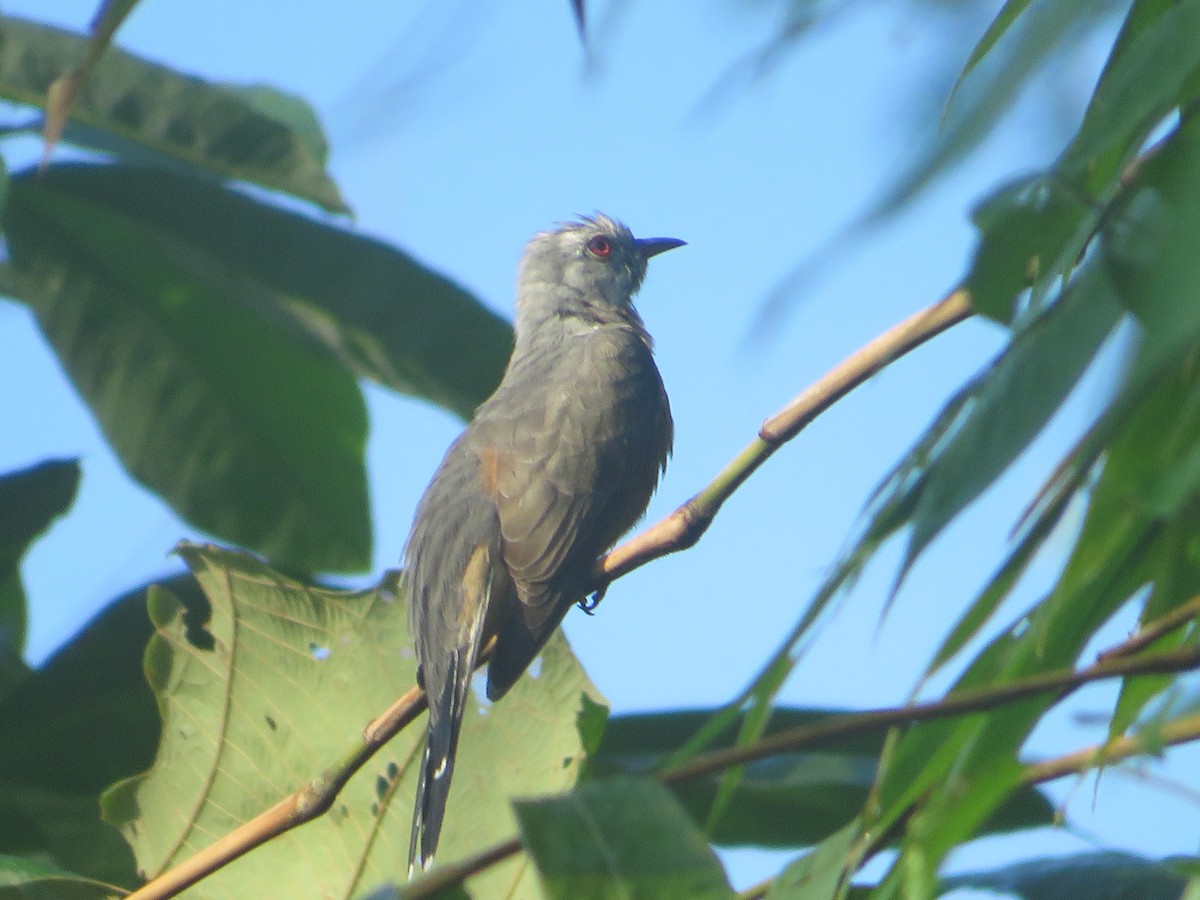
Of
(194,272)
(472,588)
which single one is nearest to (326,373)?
(194,272)

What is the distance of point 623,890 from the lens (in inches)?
57.4

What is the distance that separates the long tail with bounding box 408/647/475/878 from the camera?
10.2 feet

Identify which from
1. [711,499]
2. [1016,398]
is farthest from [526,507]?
[1016,398]

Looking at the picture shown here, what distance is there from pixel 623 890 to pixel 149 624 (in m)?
2.74

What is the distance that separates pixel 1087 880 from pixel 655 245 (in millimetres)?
5564

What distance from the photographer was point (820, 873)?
1633 mm

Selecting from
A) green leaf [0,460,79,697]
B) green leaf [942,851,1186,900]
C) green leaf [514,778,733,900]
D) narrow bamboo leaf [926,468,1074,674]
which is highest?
green leaf [0,460,79,697]

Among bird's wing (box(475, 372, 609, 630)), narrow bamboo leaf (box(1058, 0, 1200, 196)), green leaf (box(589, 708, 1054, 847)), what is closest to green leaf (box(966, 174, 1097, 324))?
narrow bamboo leaf (box(1058, 0, 1200, 196))

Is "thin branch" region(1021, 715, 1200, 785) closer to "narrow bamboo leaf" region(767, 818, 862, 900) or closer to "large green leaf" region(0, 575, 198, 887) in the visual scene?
"narrow bamboo leaf" region(767, 818, 862, 900)

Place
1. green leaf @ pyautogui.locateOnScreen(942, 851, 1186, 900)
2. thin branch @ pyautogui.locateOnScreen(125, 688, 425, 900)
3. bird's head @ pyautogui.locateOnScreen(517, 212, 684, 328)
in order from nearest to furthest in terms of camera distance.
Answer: green leaf @ pyautogui.locateOnScreen(942, 851, 1186, 900) < thin branch @ pyautogui.locateOnScreen(125, 688, 425, 900) < bird's head @ pyautogui.locateOnScreen(517, 212, 684, 328)

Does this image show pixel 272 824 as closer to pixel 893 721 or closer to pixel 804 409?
pixel 804 409

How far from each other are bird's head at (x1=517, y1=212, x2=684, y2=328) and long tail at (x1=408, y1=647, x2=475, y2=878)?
371 cm

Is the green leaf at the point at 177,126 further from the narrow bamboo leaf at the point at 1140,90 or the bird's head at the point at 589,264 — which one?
the narrow bamboo leaf at the point at 1140,90

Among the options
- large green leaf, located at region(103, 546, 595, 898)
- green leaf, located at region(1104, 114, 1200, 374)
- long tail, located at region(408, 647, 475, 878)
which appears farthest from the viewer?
large green leaf, located at region(103, 546, 595, 898)
